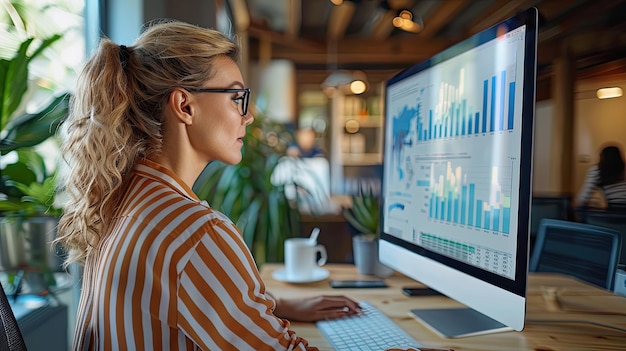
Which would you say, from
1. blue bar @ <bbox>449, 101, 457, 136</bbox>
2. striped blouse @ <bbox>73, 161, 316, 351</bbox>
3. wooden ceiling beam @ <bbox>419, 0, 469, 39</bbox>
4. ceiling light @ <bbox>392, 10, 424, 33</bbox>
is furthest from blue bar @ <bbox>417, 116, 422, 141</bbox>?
wooden ceiling beam @ <bbox>419, 0, 469, 39</bbox>

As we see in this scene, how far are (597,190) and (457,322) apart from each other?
57 cm

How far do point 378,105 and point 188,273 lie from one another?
19.5 feet

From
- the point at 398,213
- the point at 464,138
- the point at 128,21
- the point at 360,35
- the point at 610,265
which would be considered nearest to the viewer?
the point at 464,138

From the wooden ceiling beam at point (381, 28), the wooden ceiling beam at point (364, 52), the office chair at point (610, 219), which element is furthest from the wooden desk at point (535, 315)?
the wooden ceiling beam at point (364, 52)

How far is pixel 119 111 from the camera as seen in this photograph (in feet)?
2.89

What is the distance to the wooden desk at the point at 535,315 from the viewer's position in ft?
3.13

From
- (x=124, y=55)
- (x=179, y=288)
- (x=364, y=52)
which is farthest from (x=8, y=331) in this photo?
(x=364, y=52)

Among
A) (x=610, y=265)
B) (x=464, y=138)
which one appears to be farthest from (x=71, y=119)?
(x=610, y=265)

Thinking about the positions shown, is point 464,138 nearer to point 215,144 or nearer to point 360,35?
point 215,144

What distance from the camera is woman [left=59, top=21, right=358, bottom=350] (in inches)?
28.2

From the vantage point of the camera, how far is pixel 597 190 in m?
1.32

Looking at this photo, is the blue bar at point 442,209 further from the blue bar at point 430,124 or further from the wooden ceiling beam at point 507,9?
the wooden ceiling beam at point 507,9

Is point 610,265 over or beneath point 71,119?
beneath

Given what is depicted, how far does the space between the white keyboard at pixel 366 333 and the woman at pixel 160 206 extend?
55 mm
